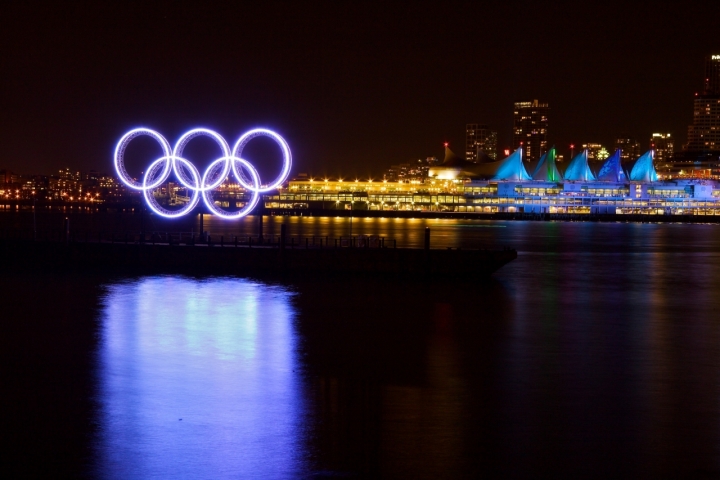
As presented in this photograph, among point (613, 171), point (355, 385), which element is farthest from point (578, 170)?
point (355, 385)

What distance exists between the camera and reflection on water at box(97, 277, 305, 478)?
27.7ft

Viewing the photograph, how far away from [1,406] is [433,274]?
19772mm

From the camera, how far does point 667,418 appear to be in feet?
34.3

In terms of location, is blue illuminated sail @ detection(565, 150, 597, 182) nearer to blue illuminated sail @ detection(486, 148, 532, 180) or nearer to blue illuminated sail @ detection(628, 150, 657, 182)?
blue illuminated sail @ detection(486, 148, 532, 180)

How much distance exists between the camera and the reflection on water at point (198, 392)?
332 inches

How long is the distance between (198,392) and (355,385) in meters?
2.15

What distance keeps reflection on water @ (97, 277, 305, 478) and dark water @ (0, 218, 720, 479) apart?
0.04m

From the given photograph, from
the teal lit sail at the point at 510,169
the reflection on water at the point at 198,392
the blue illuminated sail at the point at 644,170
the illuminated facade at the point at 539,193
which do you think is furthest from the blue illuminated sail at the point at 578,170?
the reflection on water at the point at 198,392

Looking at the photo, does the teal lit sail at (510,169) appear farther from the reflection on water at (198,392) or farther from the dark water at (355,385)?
the reflection on water at (198,392)

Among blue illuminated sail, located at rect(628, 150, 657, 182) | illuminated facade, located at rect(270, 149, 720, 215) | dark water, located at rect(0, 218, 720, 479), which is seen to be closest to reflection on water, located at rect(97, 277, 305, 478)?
dark water, located at rect(0, 218, 720, 479)

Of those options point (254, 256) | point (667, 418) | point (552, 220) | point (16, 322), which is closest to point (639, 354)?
point (667, 418)

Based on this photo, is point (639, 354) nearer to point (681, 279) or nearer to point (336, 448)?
point (336, 448)

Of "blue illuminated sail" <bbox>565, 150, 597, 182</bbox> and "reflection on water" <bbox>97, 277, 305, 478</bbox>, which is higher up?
"blue illuminated sail" <bbox>565, 150, 597, 182</bbox>

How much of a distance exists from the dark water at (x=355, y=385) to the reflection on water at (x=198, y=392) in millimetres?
37
